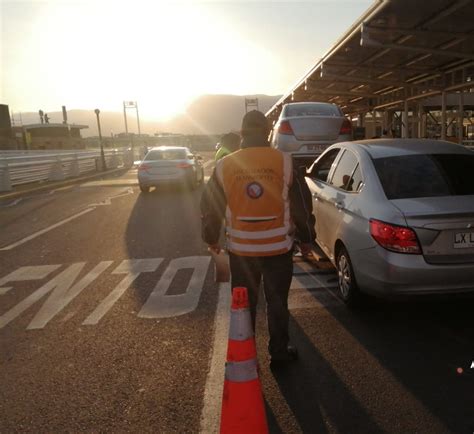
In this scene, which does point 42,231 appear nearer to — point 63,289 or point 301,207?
point 63,289

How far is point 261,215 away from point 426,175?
1932mm

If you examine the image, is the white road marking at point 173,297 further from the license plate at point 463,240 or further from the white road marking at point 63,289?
the license plate at point 463,240

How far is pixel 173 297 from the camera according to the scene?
4.84m

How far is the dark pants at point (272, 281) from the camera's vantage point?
3.19m

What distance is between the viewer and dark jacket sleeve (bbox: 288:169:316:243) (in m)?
3.22

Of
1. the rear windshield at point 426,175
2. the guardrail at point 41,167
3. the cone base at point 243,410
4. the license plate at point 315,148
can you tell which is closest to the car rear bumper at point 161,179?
the license plate at point 315,148

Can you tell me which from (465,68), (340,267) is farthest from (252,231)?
(465,68)

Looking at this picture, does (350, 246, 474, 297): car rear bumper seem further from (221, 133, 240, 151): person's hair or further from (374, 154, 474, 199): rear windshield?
(221, 133, 240, 151): person's hair

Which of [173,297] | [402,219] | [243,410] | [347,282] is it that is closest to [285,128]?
[173,297]

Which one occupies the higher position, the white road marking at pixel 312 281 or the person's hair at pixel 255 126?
the person's hair at pixel 255 126

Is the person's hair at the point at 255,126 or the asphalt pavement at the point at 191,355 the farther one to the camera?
the person's hair at the point at 255,126

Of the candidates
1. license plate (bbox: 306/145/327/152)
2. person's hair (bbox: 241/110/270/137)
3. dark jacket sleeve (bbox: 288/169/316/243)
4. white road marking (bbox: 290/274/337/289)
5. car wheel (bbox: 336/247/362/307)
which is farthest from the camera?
license plate (bbox: 306/145/327/152)

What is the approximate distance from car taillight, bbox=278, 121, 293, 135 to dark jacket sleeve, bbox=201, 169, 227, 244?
24.9ft

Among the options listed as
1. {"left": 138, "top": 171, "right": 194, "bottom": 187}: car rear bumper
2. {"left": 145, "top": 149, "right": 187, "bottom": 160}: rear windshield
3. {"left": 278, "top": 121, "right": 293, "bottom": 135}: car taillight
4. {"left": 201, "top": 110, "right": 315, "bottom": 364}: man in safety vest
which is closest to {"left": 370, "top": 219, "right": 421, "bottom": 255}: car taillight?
{"left": 201, "top": 110, "right": 315, "bottom": 364}: man in safety vest
